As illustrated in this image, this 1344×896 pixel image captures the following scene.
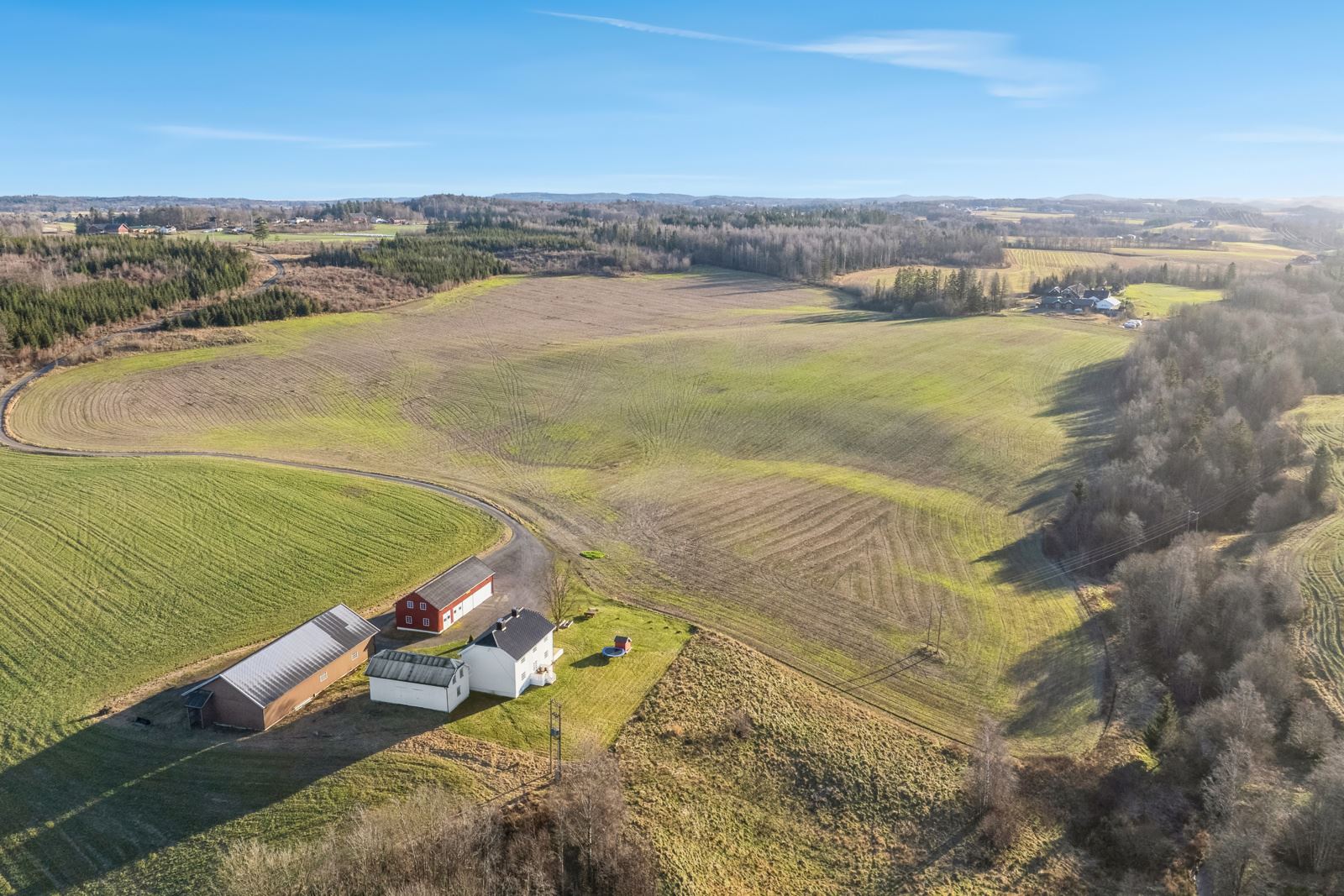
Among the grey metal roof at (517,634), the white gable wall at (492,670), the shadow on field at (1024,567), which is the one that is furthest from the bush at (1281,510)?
the white gable wall at (492,670)

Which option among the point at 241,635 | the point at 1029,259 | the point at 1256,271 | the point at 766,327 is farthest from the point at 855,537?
the point at 1029,259

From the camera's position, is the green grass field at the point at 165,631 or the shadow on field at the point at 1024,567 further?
the shadow on field at the point at 1024,567

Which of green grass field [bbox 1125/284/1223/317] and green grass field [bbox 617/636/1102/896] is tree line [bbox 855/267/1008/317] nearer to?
green grass field [bbox 1125/284/1223/317]

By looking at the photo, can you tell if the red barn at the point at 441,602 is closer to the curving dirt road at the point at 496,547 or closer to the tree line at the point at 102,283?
the curving dirt road at the point at 496,547

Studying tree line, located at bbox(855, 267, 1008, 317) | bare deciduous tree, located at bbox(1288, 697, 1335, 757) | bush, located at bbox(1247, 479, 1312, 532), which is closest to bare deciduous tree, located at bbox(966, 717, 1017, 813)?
bare deciduous tree, located at bbox(1288, 697, 1335, 757)

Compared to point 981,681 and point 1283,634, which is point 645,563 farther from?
point 1283,634

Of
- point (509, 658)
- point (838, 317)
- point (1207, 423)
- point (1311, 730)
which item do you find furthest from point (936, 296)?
point (509, 658)
